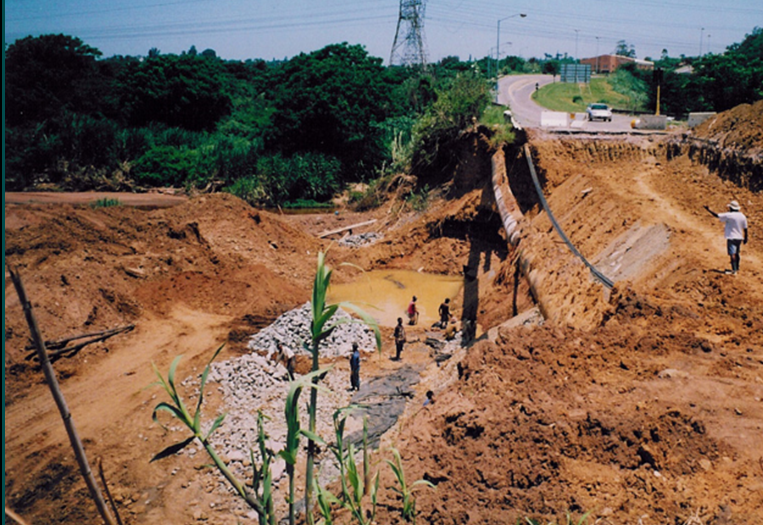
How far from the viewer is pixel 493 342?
9.12 m

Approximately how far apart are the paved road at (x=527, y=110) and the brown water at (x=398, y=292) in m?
7.61

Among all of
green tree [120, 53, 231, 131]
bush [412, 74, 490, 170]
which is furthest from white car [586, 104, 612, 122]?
green tree [120, 53, 231, 131]

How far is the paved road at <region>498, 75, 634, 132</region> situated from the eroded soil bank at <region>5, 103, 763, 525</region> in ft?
15.7

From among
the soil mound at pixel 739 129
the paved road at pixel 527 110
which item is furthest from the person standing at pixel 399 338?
the paved road at pixel 527 110

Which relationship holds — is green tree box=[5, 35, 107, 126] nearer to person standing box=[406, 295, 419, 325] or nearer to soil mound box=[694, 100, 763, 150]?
person standing box=[406, 295, 419, 325]

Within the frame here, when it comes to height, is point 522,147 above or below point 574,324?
above

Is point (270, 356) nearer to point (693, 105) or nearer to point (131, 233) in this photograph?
point (131, 233)

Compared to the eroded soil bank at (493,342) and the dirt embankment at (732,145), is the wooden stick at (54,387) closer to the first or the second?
the eroded soil bank at (493,342)

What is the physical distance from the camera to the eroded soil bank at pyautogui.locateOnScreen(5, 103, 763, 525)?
614 cm

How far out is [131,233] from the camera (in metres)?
19.2

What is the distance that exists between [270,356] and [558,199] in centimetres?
1033

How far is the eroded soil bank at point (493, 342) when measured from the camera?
6137 millimetres

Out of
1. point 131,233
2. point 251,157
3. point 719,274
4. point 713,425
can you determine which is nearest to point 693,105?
point 251,157

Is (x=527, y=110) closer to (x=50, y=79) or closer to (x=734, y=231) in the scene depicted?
(x=734, y=231)
